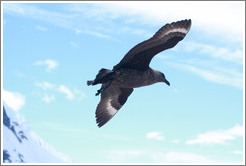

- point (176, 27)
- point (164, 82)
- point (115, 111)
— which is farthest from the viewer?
point (115, 111)

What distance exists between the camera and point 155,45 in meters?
11.0

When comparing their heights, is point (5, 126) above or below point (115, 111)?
above

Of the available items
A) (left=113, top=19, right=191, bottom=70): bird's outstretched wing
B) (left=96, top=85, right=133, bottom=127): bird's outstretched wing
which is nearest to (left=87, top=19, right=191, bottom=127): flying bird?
(left=113, top=19, right=191, bottom=70): bird's outstretched wing

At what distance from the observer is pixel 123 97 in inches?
520

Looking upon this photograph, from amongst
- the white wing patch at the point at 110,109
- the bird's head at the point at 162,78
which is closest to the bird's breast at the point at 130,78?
the bird's head at the point at 162,78

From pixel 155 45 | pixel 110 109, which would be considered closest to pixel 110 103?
pixel 110 109

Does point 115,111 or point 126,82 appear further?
point 115,111

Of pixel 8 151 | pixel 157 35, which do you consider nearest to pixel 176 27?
pixel 157 35

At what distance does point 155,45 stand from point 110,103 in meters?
2.76

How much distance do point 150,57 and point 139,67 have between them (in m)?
0.35

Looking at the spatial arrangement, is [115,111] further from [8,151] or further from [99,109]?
[8,151]

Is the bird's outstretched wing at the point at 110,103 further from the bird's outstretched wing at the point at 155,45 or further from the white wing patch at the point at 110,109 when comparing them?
the bird's outstretched wing at the point at 155,45

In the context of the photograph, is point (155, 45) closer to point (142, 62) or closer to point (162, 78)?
point (142, 62)

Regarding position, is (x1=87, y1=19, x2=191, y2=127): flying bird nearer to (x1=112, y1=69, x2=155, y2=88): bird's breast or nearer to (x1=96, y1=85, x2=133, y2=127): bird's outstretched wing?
(x1=112, y1=69, x2=155, y2=88): bird's breast
